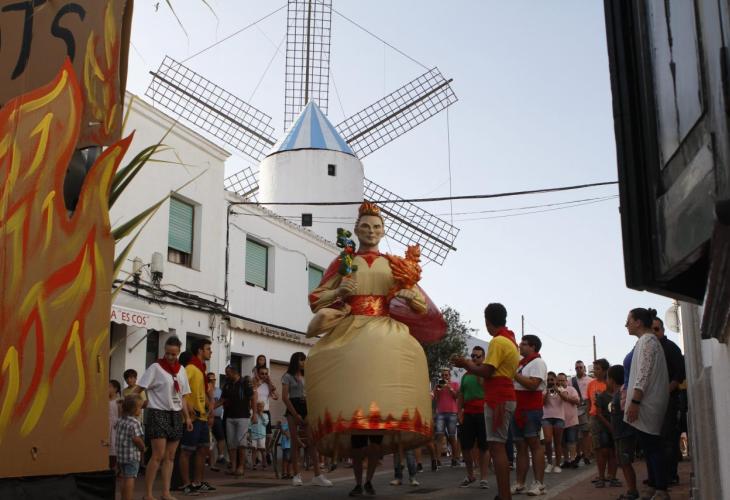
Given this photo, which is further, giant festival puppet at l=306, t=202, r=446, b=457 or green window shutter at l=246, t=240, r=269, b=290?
green window shutter at l=246, t=240, r=269, b=290

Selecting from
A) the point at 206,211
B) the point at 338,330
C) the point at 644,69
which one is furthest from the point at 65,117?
the point at 206,211

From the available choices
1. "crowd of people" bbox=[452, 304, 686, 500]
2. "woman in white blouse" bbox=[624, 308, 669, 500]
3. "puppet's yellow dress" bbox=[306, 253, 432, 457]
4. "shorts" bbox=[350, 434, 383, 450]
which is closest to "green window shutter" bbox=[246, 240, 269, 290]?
"crowd of people" bbox=[452, 304, 686, 500]

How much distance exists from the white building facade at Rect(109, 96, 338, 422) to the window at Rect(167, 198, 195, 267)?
22 mm

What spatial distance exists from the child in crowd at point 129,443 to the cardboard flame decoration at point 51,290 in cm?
402

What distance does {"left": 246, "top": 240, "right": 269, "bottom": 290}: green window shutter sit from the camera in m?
22.6

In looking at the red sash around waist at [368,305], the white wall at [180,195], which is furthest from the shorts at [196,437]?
the white wall at [180,195]

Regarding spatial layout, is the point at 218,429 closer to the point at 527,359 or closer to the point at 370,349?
the point at 527,359

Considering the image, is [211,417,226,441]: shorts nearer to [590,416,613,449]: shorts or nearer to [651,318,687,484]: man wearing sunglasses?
[590,416,613,449]: shorts

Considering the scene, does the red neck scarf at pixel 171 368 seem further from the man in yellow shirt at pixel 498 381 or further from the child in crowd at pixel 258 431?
the child in crowd at pixel 258 431

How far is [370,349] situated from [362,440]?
1.19 m

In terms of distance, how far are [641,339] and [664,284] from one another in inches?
199

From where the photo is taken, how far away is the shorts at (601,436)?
10703mm

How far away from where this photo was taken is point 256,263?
23.0 meters

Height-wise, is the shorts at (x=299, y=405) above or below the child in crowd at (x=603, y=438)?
above
